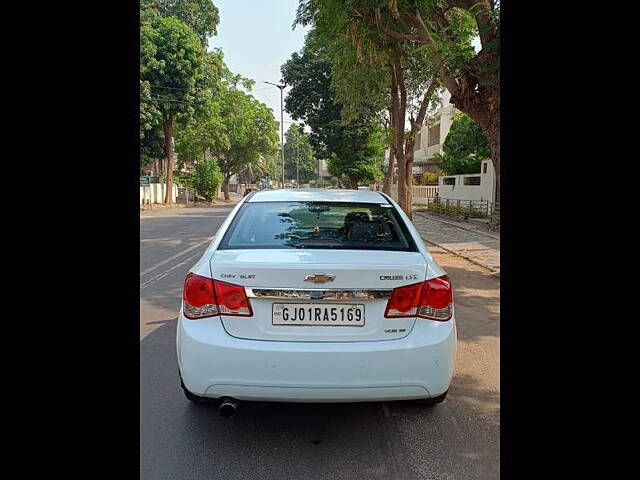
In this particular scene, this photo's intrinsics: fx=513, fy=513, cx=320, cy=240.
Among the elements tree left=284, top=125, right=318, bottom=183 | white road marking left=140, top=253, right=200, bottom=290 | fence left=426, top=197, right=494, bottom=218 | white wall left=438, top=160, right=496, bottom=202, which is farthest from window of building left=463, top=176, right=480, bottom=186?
tree left=284, top=125, right=318, bottom=183

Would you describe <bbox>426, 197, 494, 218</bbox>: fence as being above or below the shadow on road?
above

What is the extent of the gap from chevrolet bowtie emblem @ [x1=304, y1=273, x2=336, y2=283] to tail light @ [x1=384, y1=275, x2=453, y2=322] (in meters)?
0.36

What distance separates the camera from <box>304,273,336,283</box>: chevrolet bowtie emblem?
9.18ft

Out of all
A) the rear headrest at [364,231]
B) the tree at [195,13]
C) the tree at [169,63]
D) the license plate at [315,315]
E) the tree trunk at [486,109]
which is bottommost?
the license plate at [315,315]

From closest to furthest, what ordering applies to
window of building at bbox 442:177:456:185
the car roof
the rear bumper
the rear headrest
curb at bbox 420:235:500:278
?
the rear bumper
the rear headrest
the car roof
curb at bbox 420:235:500:278
window of building at bbox 442:177:456:185

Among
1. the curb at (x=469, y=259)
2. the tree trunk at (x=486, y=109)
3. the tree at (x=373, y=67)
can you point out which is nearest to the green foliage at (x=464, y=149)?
the tree at (x=373, y=67)

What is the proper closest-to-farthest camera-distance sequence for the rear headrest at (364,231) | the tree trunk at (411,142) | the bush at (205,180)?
1. the rear headrest at (364,231)
2. the tree trunk at (411,142)
3. the bush at (205,180)

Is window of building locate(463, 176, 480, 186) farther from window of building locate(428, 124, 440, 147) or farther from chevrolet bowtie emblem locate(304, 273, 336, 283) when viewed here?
window of building locate(428, 124, 440, 147)

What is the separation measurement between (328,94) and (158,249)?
67.7 ft

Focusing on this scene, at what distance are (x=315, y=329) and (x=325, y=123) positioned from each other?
2906 centimetres

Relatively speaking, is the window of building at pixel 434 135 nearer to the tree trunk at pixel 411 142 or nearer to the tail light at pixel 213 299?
the tree trunk at pixel 411 142

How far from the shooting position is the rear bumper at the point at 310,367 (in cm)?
271

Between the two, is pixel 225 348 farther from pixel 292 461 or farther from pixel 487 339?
pixel 487 339

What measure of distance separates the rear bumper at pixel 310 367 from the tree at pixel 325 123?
27.8m
